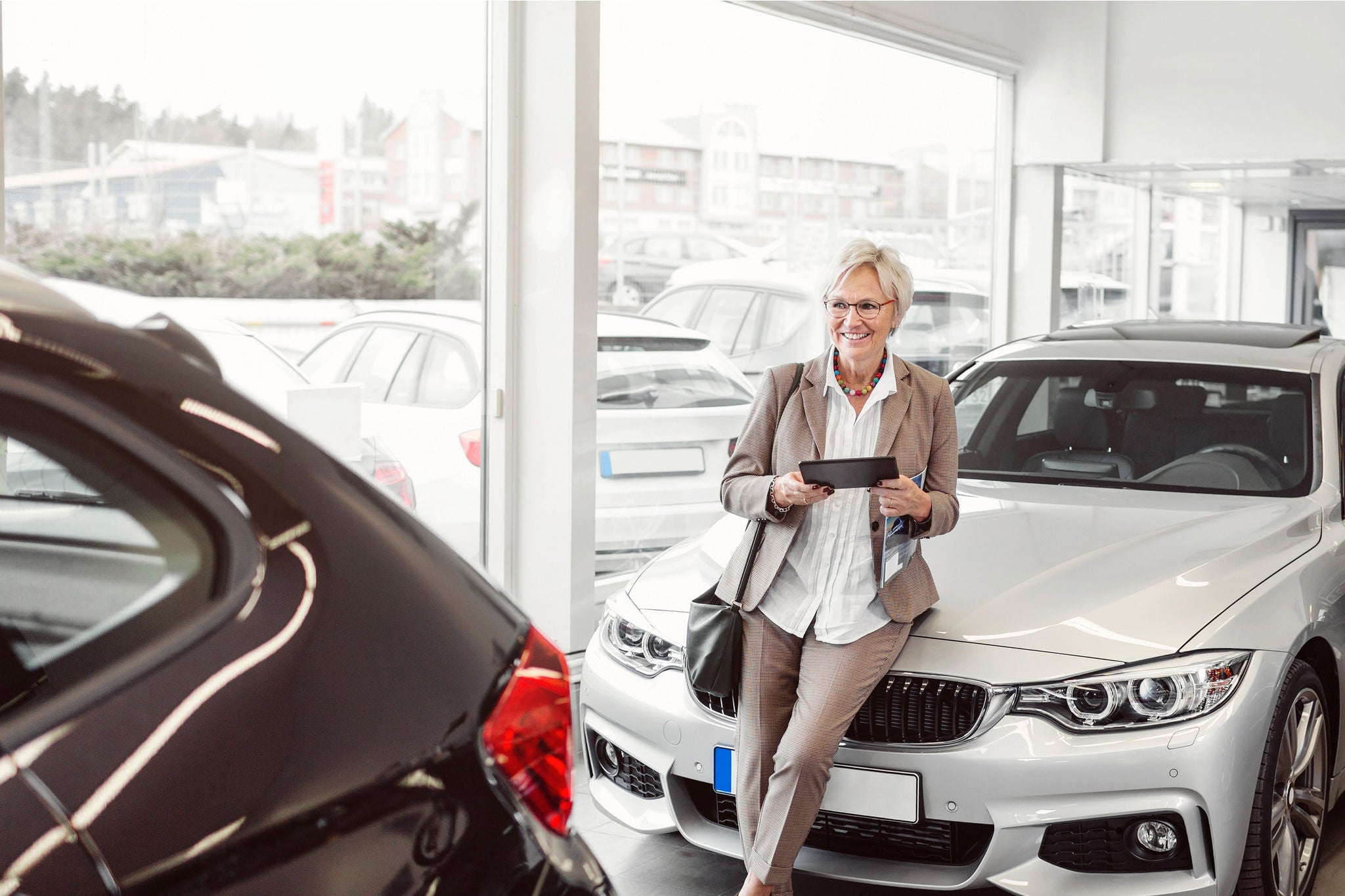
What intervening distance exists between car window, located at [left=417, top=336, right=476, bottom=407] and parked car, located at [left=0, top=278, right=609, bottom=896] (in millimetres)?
3491

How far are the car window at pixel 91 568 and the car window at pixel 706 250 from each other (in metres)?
5.03

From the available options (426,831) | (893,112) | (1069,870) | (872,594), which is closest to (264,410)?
(426,831)

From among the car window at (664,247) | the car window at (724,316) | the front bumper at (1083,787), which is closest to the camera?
the front bumper at (1083,787)

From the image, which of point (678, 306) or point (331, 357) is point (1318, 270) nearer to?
point (678, 306)

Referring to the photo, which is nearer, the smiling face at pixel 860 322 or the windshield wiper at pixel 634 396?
the smiling face at pixel 860 322

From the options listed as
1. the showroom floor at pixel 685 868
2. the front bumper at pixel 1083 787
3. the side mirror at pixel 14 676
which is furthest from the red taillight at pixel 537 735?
the showroom floor at pixel 685 868

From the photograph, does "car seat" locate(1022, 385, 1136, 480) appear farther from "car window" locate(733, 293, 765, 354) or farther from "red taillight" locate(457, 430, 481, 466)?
"car window" locate(733, 293, 765, 354)

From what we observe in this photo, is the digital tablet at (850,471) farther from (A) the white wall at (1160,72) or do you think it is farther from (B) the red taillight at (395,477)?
(A) the white wall at (1160,72)

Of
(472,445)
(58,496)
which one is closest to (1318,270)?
(472,445)

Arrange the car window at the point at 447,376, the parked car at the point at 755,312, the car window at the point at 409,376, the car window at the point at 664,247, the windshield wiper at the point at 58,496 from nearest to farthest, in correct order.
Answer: the windshield wiper at the point at 58,496, the car window at the point at 409,376, the car window at the point at 447,376, the car window at the point at 664,247, the parked car at the point at 755,312

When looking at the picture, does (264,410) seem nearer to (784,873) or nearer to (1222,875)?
(784,873)

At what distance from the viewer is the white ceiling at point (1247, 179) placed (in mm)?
8133

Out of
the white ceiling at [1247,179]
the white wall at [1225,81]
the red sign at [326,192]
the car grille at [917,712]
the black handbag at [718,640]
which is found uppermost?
the white wall at [1225,81]

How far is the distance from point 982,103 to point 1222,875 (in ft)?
22.1
